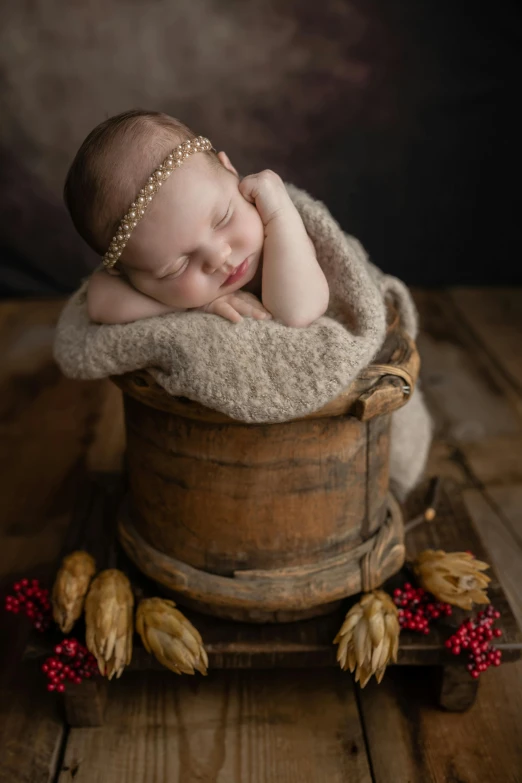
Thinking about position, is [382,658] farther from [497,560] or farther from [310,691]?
[497,560]

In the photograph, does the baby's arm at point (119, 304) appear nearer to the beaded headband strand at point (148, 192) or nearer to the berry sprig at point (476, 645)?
the beaded headband strand at point (148, 192)

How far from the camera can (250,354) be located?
1017 mm

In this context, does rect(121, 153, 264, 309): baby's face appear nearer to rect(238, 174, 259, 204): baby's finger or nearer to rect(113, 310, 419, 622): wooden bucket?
rect(238, 174, 259, 204): baby's finger

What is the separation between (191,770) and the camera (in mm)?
1135

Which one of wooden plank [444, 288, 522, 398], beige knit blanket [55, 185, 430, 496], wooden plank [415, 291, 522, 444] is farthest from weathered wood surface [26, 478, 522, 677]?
wooden plank [444, 288, 522, 398]

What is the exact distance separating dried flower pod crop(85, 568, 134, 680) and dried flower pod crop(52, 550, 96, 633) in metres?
0.02

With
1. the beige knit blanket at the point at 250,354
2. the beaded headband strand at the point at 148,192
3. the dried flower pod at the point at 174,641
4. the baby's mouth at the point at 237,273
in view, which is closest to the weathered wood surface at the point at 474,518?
the dried flower pod at the point at 174,641

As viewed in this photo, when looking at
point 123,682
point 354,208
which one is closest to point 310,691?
point 123,682

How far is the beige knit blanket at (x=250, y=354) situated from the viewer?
1.00 meters

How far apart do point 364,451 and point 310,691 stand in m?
0.39

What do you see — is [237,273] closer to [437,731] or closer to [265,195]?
[265,195]

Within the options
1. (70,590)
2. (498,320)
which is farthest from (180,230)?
(498,320)

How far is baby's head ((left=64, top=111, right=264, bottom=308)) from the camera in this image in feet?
3.34

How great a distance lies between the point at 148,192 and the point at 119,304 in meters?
0.17
